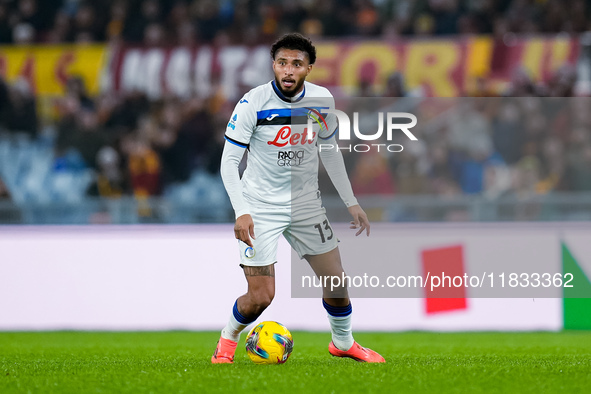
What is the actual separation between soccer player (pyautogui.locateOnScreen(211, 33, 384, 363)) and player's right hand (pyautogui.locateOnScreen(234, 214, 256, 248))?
0.07 metres

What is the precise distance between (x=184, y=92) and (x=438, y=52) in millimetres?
3688

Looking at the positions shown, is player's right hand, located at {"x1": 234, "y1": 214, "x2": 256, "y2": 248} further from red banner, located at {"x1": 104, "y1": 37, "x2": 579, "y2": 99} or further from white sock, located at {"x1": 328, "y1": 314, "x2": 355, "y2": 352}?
red banner, located at {"x1": 104, "y1": 37, "x2": 579, "y2": 99}

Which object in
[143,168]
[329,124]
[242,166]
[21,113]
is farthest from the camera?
[21,113]

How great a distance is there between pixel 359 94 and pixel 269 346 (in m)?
5.69

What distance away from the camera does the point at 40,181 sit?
10.8 meters

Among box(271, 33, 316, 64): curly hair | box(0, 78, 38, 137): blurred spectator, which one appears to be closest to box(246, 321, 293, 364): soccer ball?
box(271, 33, 316, 64): curly hair

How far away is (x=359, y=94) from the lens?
11031 mm

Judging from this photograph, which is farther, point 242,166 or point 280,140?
point 242,166

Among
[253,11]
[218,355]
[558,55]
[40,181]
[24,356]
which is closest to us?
[218,355]

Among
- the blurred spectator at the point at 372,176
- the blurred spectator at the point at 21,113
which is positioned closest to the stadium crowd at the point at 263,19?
the blurred spectator at the point at 21,113

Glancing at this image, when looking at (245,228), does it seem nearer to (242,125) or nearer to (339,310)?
(242,125)

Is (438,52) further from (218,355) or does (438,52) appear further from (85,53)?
(218,355)

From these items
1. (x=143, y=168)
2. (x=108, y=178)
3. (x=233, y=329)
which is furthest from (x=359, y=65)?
(x=233, y=329)

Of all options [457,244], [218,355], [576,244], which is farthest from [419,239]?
[218,355]
